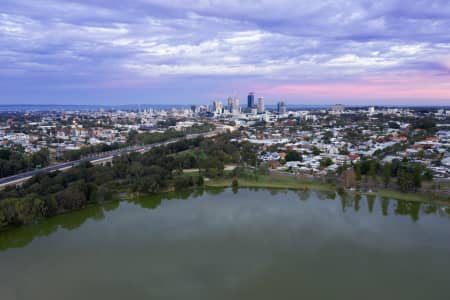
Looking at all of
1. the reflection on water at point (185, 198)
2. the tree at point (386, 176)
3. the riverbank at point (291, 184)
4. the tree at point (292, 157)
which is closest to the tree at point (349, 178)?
the riverbank at point (291, 184)

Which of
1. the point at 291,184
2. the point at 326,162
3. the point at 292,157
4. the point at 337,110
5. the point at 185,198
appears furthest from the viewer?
the point at 337,110

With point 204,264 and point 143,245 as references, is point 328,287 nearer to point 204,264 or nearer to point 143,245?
point 204,264

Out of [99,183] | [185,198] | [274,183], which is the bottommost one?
[185,198]

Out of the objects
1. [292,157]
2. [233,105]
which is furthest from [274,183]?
[233,105]

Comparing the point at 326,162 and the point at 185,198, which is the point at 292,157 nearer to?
the point at 326,162

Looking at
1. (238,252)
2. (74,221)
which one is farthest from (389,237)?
(74,221)

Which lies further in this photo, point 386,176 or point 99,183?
point 99,183

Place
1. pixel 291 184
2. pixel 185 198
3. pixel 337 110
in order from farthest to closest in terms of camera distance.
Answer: pixel 337 110, pixel 291 184, pixel 185 198

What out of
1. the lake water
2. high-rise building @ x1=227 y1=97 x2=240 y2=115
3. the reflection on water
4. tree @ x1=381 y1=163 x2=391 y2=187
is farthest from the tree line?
high-rise building @ x1=227 y1=97 x2=240 y2=115

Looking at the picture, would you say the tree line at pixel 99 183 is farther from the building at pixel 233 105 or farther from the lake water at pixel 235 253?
the building at pixel 233 105
